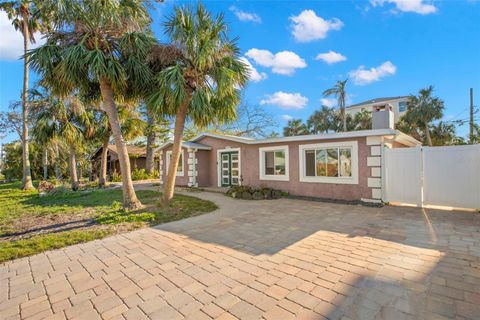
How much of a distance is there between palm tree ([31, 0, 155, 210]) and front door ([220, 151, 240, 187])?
21.3 ft

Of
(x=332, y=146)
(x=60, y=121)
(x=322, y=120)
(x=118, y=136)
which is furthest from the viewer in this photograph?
(x=322, y=120)

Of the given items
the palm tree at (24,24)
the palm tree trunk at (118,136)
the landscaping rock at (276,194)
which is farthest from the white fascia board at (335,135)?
the palm tree at (24,24)

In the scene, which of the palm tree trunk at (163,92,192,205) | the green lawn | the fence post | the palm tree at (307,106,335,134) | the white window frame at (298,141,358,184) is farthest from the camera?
the palm tree at (307,106,335,134)

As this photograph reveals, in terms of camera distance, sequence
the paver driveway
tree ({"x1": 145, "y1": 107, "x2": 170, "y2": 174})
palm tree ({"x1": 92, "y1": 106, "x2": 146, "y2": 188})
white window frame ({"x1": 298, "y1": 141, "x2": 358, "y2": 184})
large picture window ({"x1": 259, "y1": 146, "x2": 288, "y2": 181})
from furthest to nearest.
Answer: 1. tree ({"x1": 145, "y1": 107, "x2": 170, "y2": 174})
2. palm tree ({"x1": 92, "y1": 106, "x2": 146, "y2": 188})
3. large picture window ({"x1": 259, "y1": 146, "x2": 288, "y2": 181})
4. white window frame ({"x1": 298, "y1": 141, "x2": 358, "y2": 184})
5. the paver driveway

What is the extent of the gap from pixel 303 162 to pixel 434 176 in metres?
4.51

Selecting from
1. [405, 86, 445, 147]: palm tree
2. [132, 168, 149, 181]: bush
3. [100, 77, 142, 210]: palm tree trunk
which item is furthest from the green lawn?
[405, 86, 445, 147]: palm tree

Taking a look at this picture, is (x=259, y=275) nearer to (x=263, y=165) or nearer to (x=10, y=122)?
(x=263, y=165)

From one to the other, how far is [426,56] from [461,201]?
31.8 ft

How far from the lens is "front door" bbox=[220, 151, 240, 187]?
13425 mm

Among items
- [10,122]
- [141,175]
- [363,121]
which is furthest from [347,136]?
[10,122]

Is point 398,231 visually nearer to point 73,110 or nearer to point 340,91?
point 73,110

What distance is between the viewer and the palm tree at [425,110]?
24538 mm

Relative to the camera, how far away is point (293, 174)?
35.4ft

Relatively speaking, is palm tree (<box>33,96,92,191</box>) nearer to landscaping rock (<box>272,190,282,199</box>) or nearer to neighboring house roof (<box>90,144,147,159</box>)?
neighboring house roof (<box>90,144,147,159</box>)
